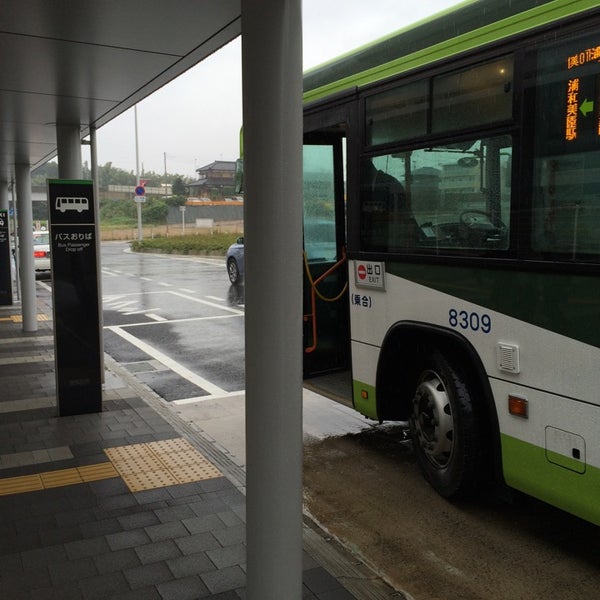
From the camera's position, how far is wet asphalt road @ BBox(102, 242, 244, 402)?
337 inches

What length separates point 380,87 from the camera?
16.8 feet

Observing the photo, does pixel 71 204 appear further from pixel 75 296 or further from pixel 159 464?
pixel 159 464

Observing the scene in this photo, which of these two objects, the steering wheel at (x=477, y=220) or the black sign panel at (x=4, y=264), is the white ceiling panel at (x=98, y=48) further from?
the black sign panel at (x=4, y=264)

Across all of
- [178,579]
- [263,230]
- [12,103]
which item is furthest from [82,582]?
[12,103]

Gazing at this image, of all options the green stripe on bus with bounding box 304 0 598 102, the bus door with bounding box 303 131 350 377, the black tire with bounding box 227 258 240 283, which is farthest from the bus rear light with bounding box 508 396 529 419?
the black tire with bounding box 227 258 240 283

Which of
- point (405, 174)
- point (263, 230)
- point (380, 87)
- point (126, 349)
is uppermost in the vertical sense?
point (380, 87)

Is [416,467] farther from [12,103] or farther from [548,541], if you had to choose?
[12,103]

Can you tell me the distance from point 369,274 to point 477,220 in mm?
1157

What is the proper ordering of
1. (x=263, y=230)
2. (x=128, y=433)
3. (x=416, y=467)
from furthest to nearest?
(x=128, y=433)
(x=416, y=467)
(x=263, y=230)

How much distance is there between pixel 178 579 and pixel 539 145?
3001 mm

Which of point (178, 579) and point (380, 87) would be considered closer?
point (178, 579)

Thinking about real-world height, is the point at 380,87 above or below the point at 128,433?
above

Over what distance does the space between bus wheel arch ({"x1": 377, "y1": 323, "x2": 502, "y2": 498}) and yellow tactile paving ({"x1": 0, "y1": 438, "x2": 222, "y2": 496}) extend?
149cm

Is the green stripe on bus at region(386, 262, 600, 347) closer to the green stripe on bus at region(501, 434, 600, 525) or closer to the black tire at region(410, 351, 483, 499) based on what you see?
the black tire at region(410, 351, 483, 499)
